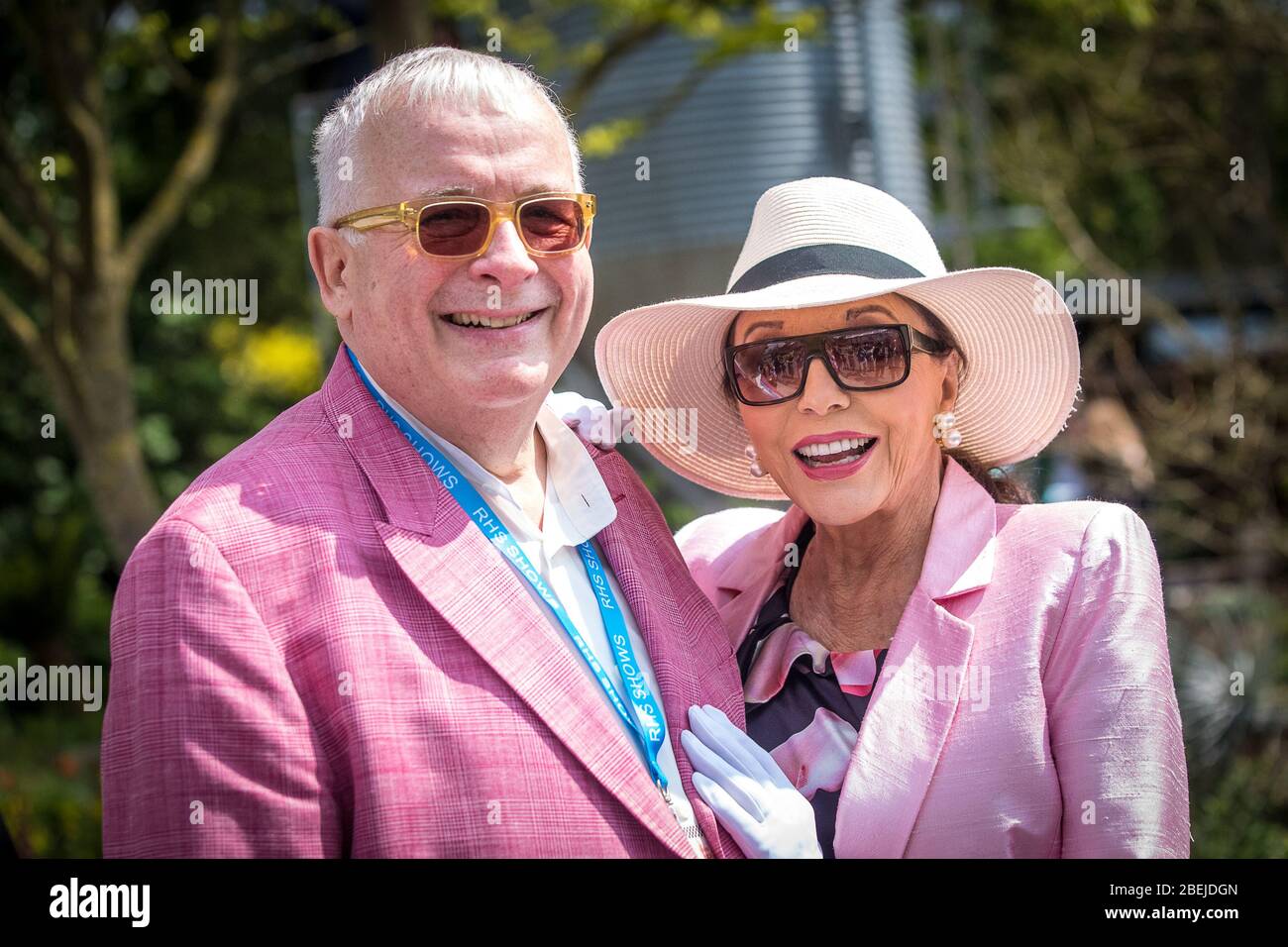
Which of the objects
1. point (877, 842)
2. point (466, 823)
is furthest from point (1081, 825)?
point (466, 823)

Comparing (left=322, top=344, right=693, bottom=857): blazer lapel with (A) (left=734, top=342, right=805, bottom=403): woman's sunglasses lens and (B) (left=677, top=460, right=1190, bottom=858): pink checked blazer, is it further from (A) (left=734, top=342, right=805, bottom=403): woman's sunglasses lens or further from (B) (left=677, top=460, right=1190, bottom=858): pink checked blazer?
(A) (left=734, top=342, right=805, bottom=403): woman's sunglasses lens

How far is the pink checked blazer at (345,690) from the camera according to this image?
205cm

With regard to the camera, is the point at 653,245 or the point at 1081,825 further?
the point at 653,245

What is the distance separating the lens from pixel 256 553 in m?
2.16

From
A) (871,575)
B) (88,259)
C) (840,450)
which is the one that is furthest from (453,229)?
(88,259)

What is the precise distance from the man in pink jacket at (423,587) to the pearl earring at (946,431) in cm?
70

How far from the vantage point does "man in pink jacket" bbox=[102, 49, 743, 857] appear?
81.4 inches

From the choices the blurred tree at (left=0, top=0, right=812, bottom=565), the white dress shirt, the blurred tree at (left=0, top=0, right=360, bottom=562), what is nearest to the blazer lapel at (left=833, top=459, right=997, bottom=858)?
the white dress shirt

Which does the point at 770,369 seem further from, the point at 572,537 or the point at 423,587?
the point at 423,587

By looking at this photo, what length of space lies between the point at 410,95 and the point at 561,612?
3.26ft
